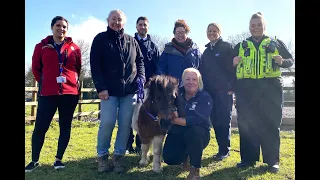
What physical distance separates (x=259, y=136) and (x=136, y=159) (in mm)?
2179

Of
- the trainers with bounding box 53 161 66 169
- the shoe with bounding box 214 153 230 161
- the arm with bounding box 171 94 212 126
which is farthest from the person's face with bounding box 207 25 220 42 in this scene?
the trainers with bounding box 53 161 66 169

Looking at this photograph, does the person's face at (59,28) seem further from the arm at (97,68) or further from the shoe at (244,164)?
the shoe at (244,164)

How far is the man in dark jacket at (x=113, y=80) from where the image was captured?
4031 millimetres

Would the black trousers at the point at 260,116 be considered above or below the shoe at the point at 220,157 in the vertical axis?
above

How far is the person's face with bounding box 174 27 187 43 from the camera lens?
4.62 m

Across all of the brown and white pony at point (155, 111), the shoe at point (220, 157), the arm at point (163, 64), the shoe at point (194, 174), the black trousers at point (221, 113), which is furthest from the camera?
the shoe at point (220, 157)

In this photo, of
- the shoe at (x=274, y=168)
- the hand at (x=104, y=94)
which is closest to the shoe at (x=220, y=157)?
the shoe at (x=274, y=168)

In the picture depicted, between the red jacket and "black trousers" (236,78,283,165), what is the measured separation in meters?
2.71

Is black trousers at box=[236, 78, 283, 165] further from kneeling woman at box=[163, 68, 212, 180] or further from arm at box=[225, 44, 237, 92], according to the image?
kneeling woman at box=[163, 68, 212, 180]

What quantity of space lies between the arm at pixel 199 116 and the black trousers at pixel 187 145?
0.11 metres

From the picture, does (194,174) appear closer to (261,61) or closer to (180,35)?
(261,61)
